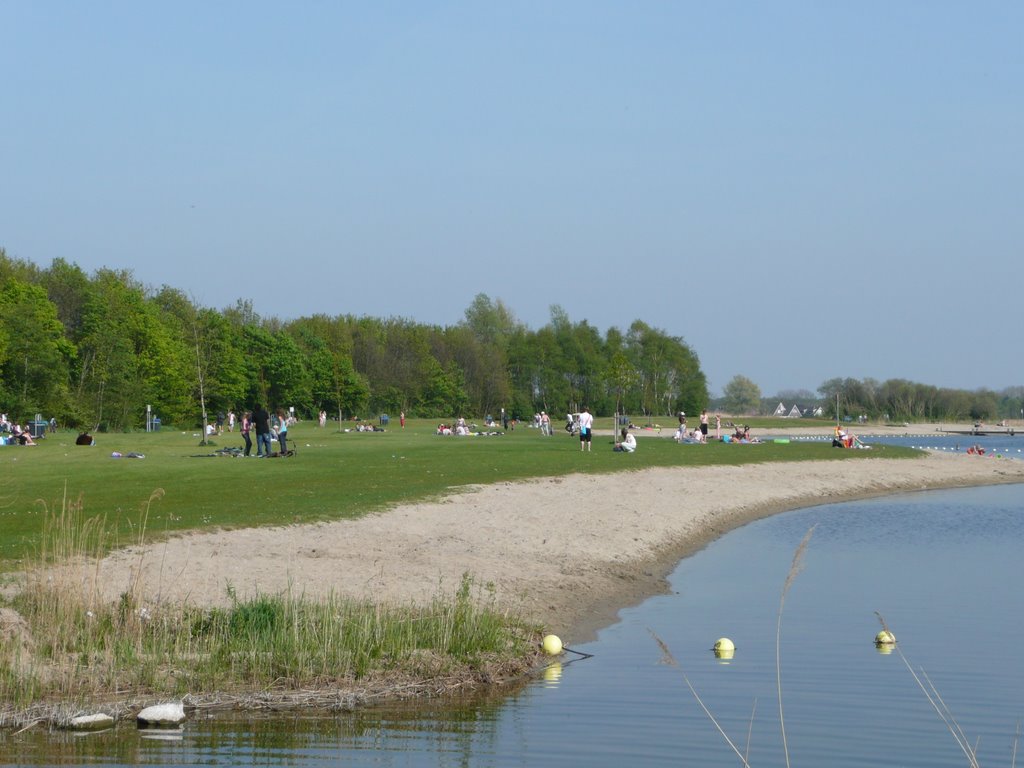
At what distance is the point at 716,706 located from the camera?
1257 centimetres

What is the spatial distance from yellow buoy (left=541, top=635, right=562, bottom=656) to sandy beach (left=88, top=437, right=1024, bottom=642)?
135cm

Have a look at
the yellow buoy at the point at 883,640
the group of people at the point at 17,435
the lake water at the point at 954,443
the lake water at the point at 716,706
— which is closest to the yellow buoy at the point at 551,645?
the lake water at the point at 716,706

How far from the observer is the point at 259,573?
1698cm

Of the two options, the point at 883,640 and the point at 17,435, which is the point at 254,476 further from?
the point at 17,435

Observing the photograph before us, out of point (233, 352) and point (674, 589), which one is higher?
point (233, 352)

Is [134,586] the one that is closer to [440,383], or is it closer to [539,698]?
[539,698]

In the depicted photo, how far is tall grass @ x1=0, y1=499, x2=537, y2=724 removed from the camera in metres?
12.0

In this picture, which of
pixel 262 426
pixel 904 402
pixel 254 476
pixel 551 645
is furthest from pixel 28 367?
pixel 904 402

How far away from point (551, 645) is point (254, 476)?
61.1 ft

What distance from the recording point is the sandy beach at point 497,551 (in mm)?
16500

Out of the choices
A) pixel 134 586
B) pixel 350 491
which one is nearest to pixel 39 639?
pixel 134 586

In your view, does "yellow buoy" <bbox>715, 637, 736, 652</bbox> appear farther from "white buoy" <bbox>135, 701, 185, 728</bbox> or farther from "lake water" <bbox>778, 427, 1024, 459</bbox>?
"lake water" <bbox>778, 427, 1024, 459</bbox>

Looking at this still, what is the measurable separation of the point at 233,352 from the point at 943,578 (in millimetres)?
90306

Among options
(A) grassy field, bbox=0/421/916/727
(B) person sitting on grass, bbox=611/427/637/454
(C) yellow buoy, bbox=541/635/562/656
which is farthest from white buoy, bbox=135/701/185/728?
(B) person sitting on grass, bbox=611/427/637/454
